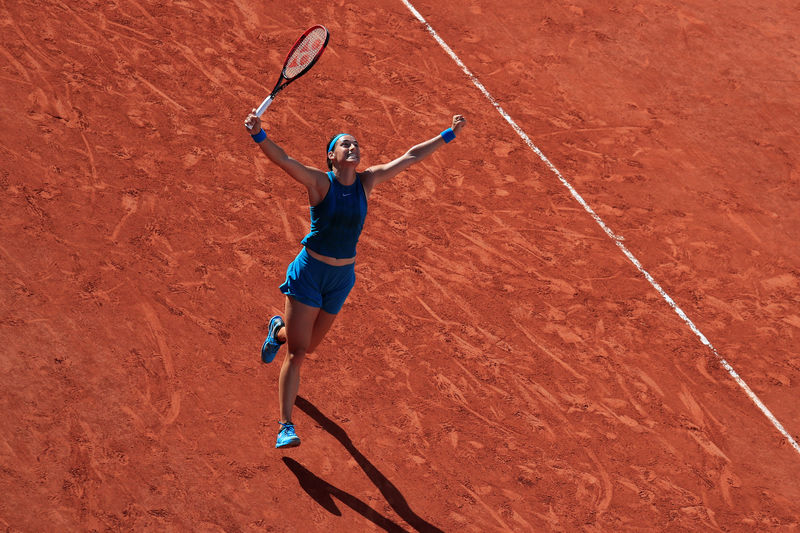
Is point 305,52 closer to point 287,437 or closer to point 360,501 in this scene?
point 287,437

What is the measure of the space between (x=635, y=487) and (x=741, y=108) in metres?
7.21

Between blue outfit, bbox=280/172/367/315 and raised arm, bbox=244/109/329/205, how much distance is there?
0.27ft

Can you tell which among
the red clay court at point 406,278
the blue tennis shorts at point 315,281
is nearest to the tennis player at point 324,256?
the blue tennis shorts at point 315,281

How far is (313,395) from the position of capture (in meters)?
8.58

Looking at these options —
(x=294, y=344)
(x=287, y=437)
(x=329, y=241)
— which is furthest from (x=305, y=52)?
(x=287, y=437)

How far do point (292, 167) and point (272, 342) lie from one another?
1.93 metres

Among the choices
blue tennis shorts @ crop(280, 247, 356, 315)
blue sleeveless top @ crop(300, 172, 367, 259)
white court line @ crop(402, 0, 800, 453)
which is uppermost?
blue sleeveless top @ crop(300, 172, 367, 259)

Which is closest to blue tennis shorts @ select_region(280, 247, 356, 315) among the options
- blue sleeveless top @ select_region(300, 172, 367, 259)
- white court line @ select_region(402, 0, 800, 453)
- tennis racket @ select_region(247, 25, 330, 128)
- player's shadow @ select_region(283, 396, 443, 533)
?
blue sleeveless top @ select_region(300, 172, 367, 259)

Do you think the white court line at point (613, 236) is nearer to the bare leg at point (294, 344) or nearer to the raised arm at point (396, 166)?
the raised arm at point (396, 166)

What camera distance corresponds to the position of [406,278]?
992 cm

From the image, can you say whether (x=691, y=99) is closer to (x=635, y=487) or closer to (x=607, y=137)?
(x=607, y=137)

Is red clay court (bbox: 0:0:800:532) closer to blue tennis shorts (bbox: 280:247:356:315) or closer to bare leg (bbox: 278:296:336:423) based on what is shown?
bare leg (bbox: 278:296:336:423)

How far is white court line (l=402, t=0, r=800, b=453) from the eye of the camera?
9391 mm

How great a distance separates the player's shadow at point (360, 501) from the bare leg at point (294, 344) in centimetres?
52
